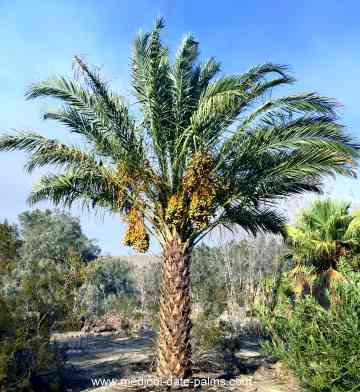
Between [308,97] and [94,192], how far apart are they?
16.4 ft

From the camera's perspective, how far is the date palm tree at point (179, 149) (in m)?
9.69

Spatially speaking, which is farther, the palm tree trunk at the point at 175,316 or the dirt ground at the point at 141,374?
the dirt ground at the point at 141,374

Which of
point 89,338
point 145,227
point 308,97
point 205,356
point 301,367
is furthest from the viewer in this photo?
point 89,338

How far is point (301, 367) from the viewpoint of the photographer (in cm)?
703

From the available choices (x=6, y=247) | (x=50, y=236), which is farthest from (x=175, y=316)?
(x=50, y=236)

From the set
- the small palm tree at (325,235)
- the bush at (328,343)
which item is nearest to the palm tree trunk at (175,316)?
the bush at (328,343)

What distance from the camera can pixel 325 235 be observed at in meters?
14.7

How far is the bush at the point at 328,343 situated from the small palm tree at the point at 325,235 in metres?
6.79

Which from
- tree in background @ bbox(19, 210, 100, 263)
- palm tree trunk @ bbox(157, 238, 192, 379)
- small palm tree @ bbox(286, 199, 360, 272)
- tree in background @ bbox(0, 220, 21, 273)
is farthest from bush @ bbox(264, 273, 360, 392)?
tree in background @ bbox(19, 210, 100, 263)

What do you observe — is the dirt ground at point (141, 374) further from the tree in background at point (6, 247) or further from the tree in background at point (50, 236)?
the tree in background at point (50, 236)

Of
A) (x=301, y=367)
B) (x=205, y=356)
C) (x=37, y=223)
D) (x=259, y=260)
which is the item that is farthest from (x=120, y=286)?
(x=301, y=367)

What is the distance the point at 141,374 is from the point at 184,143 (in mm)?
5789

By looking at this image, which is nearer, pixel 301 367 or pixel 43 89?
pixel 301 367

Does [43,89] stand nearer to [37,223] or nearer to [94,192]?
[94,192]
